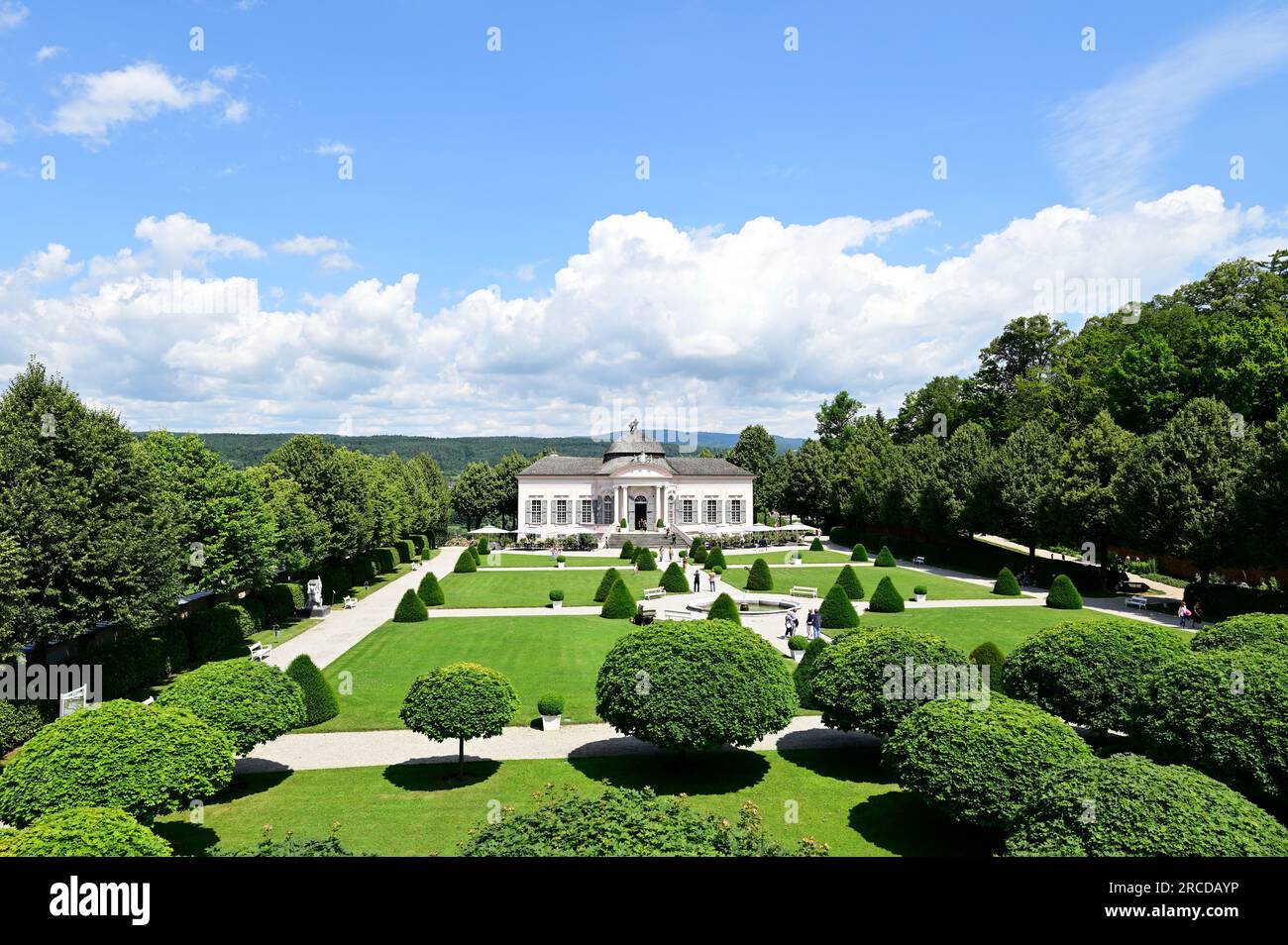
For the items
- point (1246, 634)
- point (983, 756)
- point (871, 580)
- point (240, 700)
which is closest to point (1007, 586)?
point (871, 580)

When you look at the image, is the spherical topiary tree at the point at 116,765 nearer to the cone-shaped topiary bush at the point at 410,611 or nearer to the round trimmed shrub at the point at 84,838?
the round trimmed shrub at the point at 84,838

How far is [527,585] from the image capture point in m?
46.3

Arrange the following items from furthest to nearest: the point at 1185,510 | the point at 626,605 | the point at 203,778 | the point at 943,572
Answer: the point at 943,572 → the point at 626,605 → the point at 1185,510 → the point at 203,778

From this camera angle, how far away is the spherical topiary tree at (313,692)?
63.1 feet

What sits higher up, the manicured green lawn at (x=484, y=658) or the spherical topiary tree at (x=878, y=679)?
the spherical topiary tree at (x=878, y=679)

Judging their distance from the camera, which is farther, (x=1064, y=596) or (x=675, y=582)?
(x=675, y=582)

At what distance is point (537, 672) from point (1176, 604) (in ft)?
100

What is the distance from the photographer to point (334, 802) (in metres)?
14.8

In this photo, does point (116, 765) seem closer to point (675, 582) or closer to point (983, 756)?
point (983, 756)

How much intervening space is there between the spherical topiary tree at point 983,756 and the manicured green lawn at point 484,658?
982 cm

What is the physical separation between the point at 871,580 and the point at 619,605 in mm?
18951

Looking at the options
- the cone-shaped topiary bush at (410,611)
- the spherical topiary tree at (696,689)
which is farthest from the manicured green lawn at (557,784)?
the cone-shaped topiary bush at (410,611)
